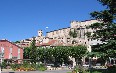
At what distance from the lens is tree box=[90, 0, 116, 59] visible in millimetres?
34275

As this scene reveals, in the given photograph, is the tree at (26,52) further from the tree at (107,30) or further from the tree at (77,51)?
the tree at (107,30)

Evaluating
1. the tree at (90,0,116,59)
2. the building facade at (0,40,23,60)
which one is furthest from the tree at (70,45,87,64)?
the tree at (90,0,116,59)

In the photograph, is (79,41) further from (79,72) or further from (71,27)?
(79,72)

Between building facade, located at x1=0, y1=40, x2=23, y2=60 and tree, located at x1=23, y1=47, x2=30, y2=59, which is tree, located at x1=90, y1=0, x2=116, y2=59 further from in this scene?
tree, located at x1=23, y1=47, x2=30, y2=59

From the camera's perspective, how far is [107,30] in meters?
36.1

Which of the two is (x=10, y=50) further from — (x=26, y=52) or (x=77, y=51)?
(x=77, y=51)

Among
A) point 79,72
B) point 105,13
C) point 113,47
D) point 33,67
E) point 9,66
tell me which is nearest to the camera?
point 113,47

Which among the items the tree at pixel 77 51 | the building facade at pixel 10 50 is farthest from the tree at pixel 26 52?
the tree at pixel 77 51

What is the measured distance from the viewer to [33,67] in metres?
66.9

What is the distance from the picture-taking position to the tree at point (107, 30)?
34.3 meters

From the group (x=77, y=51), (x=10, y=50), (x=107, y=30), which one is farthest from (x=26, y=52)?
(x=107, y=30)

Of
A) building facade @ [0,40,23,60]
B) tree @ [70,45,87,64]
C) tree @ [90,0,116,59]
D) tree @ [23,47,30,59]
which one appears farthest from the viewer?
tree @ [23,47,30,59]

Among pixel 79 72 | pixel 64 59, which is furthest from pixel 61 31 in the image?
pixel 79 72

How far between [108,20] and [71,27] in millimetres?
150933
